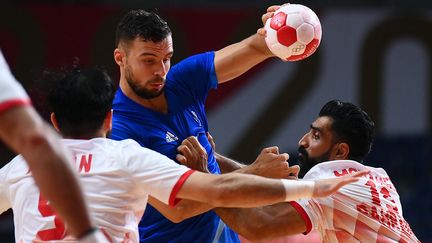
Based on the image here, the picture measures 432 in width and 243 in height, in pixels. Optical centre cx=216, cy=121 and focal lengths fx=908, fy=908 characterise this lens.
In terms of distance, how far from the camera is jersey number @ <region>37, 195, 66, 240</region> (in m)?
4.49

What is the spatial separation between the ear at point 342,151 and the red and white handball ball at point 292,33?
0.71m

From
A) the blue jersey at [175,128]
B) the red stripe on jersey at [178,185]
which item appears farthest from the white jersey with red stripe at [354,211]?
the red stripe on jersey at [178,185]

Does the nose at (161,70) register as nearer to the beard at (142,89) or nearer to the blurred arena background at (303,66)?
the beard at (142,89)

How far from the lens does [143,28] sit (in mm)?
6480

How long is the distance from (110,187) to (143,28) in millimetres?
2181

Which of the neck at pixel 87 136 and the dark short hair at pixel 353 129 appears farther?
the dark short hair at pixel 353 129

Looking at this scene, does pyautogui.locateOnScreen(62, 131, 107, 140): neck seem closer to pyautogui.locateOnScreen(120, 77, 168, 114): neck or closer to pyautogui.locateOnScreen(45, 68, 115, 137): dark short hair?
pyautogui.locateOnScreen(45, 68, 115, 137): dark short hair

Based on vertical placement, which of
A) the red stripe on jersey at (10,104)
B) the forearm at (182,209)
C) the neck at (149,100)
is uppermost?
the red stripe on jersey at (10,104)

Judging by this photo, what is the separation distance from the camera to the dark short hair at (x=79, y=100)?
4.58 meters

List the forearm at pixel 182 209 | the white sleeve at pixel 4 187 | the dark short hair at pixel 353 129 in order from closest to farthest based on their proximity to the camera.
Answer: the white sleeve at pixel 4 187, the forearm at pixel 182 209, the dark short hair at pixel 353 129

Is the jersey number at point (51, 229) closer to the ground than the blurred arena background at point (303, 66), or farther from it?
farther from it

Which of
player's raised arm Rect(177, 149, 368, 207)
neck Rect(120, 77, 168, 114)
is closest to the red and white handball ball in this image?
neck Rect(120, 77, 168, 114)

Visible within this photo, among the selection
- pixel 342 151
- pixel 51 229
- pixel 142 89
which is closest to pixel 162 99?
pixel 142 89

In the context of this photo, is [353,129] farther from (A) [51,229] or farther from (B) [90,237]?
(B) [90,237]
